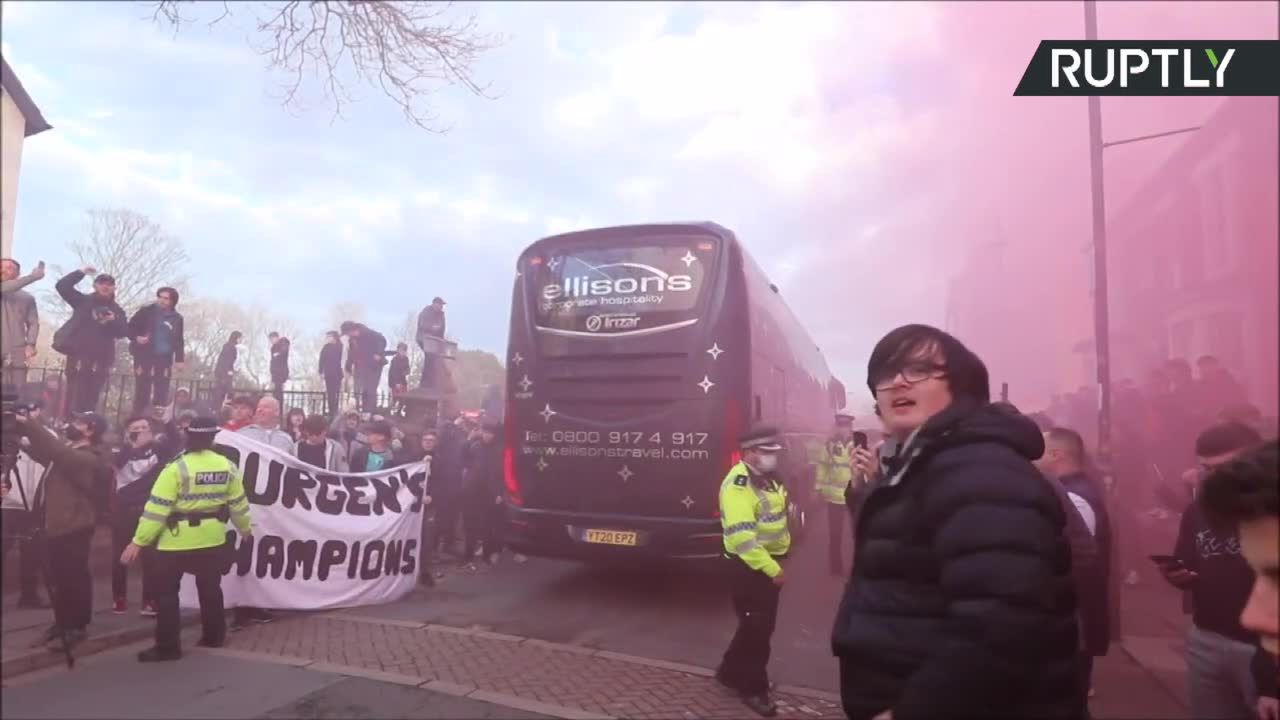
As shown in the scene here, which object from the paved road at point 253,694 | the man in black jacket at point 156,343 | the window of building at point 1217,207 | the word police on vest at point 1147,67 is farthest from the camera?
the man in black jacket at point 156,343

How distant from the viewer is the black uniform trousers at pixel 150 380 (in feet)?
16.4

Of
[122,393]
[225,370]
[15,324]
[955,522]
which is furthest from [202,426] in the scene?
[955,522]

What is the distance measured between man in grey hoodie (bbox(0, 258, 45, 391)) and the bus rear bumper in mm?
5451

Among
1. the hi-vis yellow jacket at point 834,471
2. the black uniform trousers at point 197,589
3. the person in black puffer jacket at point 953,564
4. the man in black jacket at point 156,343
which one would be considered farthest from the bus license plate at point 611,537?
the person in black puffer jacket at point 953,564

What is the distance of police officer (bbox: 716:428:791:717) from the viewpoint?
14.9 ft

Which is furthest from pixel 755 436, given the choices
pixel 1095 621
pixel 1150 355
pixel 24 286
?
pixel 24 286

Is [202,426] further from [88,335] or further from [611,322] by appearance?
[611,322]

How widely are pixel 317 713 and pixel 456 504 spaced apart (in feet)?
17.9

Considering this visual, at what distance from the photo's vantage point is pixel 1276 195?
8.16 ft

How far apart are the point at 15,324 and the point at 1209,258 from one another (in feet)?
13.9

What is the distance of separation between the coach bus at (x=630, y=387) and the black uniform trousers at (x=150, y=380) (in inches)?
114

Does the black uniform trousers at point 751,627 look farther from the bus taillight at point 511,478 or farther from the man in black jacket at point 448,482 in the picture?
the man in black jacket at point 448,482

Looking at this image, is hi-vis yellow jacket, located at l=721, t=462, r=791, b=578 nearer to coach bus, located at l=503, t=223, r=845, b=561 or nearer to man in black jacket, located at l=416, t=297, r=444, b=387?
coach bus, located at l=503, t=223, r=845, b=561

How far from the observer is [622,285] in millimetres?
7047
